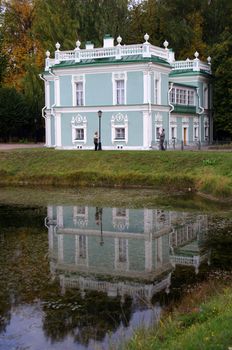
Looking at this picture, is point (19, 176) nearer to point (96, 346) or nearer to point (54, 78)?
point (54, 78)

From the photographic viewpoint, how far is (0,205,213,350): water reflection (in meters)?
10.3

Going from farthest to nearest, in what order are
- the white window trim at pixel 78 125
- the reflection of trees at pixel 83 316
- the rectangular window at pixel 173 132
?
the rectangular window at pixel 173 132, the white window trim at pixel 78 125, the reflection of trees at pixel 83 316

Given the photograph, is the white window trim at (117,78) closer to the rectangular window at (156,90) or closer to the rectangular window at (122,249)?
the rectangular window at (156,90)

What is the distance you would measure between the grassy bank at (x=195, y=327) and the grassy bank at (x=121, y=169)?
55.1ft

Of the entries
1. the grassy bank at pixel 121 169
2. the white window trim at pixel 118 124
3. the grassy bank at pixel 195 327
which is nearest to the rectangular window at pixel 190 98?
the white window trim at pixel 118 124

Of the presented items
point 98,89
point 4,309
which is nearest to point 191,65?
point 98,89

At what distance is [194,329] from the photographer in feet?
27.8

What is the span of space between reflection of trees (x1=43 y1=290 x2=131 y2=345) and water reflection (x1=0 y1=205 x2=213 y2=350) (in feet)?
0.06

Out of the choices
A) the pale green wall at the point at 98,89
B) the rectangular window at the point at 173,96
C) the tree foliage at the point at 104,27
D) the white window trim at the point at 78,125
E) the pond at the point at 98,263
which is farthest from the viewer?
the tree foliage at the point at 104,27

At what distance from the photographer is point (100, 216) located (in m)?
22.2

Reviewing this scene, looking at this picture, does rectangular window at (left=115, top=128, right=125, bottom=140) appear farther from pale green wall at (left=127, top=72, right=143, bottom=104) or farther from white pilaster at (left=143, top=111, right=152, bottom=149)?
pale green wall at (left=127, top=72, right=143, bottom=104)

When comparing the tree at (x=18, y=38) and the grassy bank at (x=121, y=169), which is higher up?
the tree at (x=18, y=38)

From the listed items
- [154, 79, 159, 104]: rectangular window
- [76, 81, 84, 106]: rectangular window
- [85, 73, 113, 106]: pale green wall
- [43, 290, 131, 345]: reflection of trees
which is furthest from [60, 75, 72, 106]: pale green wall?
[43, 290, 131, 345]: reflection of trees

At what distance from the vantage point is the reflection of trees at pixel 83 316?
10.1 meters
